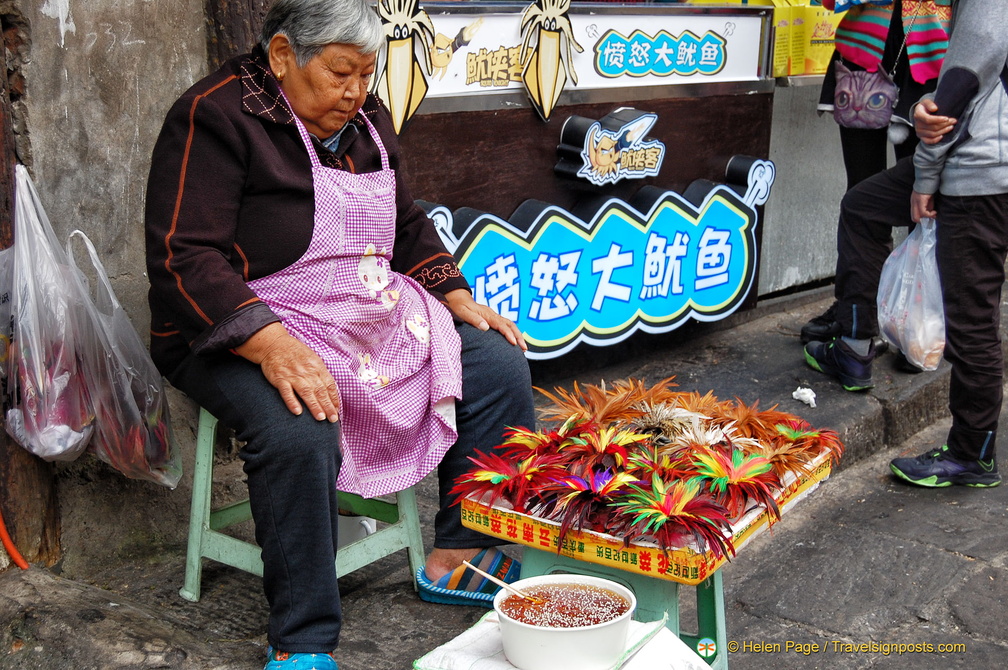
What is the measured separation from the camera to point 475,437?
2.56 meters

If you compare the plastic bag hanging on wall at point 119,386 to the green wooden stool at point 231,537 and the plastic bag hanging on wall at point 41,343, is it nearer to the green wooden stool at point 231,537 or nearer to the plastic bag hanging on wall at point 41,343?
the plastic bag hanging on wall at point 41,343

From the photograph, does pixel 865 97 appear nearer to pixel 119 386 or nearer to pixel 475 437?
pixel 475 437

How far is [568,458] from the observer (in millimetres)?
2070

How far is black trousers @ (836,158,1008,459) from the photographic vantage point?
341 cm

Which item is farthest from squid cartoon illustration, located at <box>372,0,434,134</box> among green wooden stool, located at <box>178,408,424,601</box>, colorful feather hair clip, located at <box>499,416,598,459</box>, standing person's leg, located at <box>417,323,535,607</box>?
colorful feather hair clip, located at <box>499,416,598,459</box>

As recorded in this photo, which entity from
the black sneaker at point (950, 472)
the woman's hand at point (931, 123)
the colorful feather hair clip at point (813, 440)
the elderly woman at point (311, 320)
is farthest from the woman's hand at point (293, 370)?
the black sneaker at point (950, 472)

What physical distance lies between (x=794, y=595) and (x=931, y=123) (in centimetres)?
158

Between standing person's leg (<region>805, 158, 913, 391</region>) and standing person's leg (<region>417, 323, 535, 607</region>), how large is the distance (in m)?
1.98

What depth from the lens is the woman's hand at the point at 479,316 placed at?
268 cm

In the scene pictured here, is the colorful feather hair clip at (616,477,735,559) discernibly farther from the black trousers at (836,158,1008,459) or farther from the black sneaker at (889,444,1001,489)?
the black sneaker at (889,444,1001,489)

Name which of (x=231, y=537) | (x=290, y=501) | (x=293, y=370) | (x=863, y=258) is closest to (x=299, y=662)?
(x=290, y=501)

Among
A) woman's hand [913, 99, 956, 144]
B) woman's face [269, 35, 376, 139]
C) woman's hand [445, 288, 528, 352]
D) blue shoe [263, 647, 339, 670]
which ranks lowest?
blue shoe [263, 647, 339, 670]

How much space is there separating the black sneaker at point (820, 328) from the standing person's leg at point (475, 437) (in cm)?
251

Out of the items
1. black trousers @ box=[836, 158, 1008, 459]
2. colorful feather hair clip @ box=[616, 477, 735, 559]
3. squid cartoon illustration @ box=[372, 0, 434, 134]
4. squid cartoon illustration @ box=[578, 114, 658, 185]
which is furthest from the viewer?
squid cartoon illustration @ box=[578, 114, 658, 185]
